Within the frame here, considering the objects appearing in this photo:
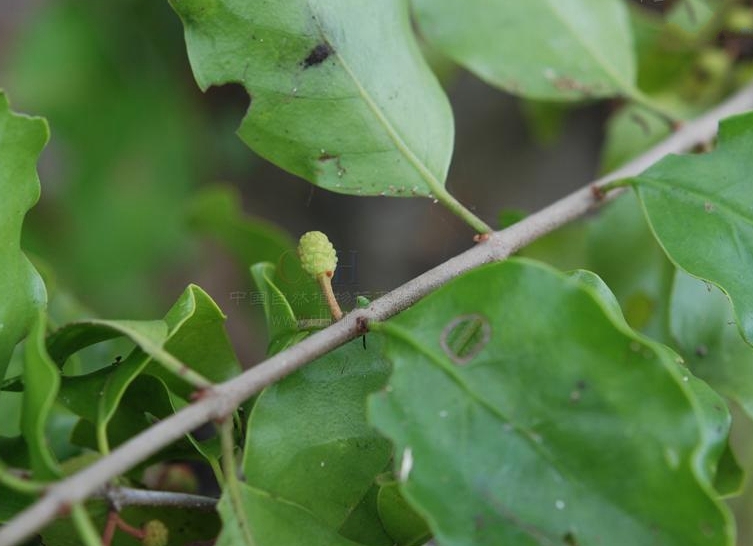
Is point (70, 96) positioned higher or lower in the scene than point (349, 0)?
lower

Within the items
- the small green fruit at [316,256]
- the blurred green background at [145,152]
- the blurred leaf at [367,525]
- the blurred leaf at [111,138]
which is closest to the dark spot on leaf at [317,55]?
the small green fruit at [316,256]

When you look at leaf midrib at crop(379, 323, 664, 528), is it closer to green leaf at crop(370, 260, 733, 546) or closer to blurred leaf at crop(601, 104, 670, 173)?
green leaf at crop(370, 260, 733, 546)

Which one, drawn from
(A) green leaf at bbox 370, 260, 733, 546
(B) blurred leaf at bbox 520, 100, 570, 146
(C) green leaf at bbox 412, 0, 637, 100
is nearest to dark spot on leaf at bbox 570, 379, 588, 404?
(A) green leaf at bbox 370, 260, 733, 546

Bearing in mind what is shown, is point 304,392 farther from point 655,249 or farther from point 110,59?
point 110,59

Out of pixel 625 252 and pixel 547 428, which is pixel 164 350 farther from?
pixel 625 252

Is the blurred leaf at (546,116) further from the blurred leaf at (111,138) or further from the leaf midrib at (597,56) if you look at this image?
the blurred leaf at (111,138)

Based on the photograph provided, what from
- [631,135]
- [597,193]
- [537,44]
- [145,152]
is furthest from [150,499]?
[145,152]

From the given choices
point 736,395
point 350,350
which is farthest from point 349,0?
point 736,395
